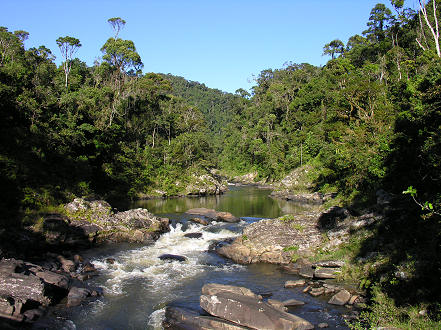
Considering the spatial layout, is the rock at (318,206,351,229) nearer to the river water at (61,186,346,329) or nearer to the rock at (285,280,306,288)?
the river water at (61,186,346,329)

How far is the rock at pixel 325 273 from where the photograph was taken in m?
17.5

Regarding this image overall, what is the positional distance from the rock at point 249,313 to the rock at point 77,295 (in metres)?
5.63

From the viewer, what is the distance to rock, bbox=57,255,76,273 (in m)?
18.7

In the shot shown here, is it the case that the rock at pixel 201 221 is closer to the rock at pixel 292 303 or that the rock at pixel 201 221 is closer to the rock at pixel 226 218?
the rock at pixel 226 218

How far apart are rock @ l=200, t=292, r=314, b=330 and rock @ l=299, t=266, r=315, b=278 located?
5938mm

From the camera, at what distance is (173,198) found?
167 feet

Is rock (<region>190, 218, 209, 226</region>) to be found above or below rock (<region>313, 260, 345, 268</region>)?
below

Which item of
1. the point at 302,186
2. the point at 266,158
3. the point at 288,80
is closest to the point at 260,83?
the point at 288,80

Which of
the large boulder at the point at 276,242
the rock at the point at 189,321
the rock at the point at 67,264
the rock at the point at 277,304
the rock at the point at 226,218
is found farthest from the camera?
the rock at the point at 226,218

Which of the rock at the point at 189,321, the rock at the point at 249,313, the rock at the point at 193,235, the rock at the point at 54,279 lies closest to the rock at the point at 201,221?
the rock at the point at 193,235

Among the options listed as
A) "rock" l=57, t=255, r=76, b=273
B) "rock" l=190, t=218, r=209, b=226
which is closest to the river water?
"rock" l=190, t=218, r=209, b=226

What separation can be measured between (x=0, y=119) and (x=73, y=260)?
48.7 ft

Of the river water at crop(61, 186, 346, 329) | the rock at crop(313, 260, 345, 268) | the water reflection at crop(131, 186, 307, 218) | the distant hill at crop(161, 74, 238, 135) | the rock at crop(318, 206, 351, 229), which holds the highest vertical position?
the distant hill at crop(161, 74, 238, 135)

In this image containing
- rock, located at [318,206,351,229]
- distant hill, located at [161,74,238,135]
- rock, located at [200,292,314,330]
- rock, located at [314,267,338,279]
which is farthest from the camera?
distant hill, located at [161,74,238,135]
